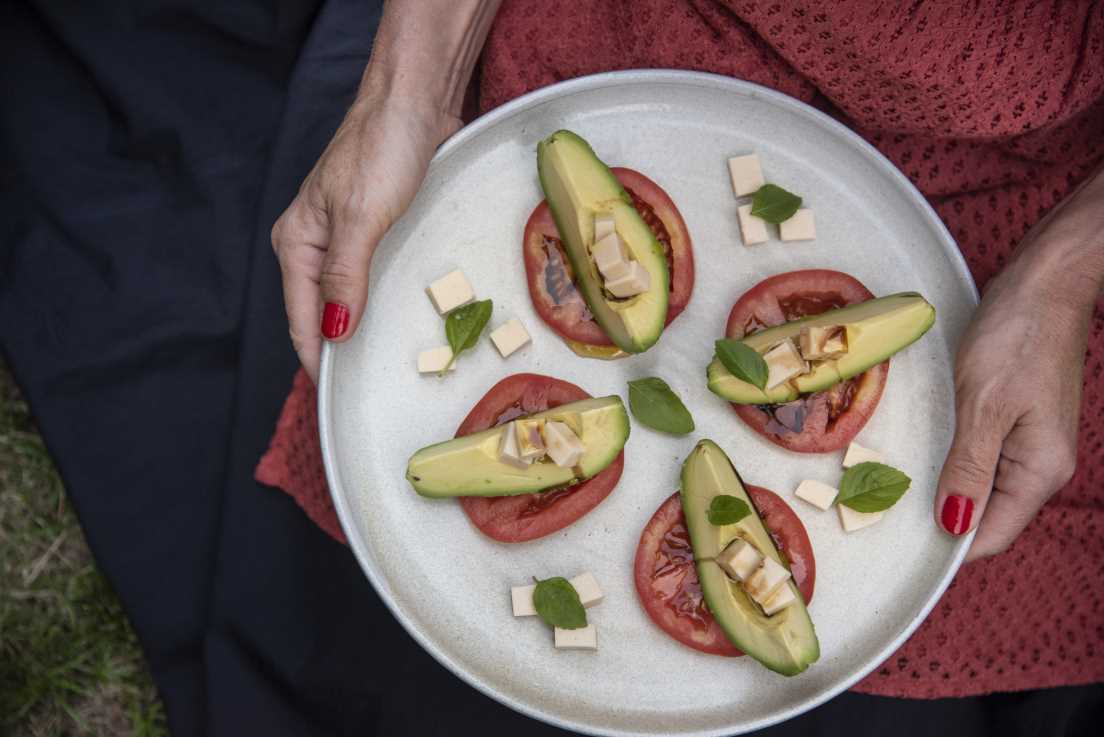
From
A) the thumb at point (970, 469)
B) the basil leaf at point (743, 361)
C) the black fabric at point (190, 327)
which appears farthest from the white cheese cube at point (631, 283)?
the black fabric at point (190, 327)

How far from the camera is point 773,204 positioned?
116cm

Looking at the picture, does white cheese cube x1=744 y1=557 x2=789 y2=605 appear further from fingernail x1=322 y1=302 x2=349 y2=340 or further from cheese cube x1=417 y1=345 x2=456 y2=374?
fingernail x1=322 y1=302 x2=349 y2=340

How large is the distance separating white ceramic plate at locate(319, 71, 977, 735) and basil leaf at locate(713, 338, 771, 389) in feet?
0.25

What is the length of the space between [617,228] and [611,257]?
0.21 ft

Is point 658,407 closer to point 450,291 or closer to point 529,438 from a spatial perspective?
point 529,438

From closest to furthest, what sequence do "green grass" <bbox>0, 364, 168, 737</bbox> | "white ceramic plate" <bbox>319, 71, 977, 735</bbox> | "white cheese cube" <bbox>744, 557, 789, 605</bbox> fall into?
"white cheese cube" <bbox>744, 557, 789, 605</bbox>
"white ceramic plate" <bbox>319, 71, 977, 735</bbox>
"green grass" <bbox>0, 364, 168, 737</bbox>

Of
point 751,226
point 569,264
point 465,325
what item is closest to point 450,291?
point 465,325

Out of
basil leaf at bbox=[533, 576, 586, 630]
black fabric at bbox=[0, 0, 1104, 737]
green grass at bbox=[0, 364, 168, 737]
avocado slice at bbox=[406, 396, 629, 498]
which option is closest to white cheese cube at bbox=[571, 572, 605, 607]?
basil leaf at bbox=[533, 576, 586, 630]

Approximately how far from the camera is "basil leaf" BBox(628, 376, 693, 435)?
45.1 inches

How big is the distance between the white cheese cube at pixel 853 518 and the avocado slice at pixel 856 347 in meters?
0.15

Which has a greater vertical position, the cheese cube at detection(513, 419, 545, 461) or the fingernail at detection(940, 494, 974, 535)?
the fingernail at detection(940, 494, 974, 535)

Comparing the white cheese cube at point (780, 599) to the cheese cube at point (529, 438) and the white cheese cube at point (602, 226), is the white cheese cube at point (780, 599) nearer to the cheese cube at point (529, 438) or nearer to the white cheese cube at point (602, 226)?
the cheese cube at point (529, 438)

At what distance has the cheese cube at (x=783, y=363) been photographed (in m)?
1.11

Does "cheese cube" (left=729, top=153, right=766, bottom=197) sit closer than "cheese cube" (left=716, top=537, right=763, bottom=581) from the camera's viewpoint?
No
